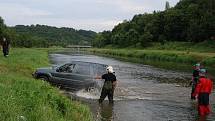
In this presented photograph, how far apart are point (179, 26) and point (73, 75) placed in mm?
103390

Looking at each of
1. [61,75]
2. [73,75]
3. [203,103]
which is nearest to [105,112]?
[203,103]

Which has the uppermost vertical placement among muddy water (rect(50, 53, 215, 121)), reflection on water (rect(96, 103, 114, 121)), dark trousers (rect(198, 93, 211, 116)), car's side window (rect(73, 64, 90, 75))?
car's side window (rect(73, 64, 90, 75))

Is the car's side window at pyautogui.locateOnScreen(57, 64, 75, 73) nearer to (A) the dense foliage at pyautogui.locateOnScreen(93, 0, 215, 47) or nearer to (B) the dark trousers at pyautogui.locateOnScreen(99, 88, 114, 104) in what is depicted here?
(B) the dark trousers at pyautogui.locateOnScreen(99, 88, 114, 104)

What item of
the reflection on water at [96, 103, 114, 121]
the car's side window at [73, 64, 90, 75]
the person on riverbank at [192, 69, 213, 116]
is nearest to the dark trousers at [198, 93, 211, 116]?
the person on riverbank at [192, 69, 213, 116]

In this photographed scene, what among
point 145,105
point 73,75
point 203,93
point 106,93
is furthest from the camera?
point 73,75

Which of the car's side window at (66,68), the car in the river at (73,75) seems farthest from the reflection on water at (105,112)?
the car's side window at (66,68)

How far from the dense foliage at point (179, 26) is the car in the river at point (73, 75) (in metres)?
78.3

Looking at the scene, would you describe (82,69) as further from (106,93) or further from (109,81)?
(109,81)

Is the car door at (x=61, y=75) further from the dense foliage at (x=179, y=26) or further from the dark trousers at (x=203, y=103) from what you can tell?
the dense foliage at (x=179, y=26)

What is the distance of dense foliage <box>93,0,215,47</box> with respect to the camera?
101 meters

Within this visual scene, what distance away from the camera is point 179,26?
12356 centimetres

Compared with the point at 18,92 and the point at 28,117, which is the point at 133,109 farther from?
the point at 28,117

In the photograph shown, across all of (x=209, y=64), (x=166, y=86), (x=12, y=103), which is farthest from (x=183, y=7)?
(x=12, y=103)

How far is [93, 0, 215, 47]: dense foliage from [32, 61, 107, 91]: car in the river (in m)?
78.3
